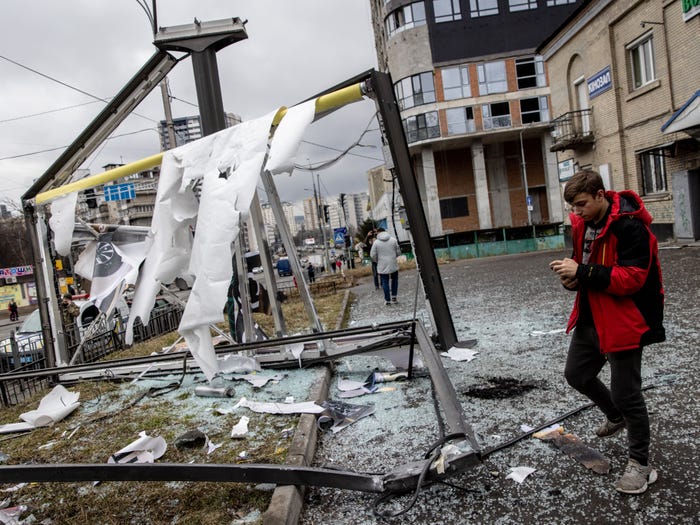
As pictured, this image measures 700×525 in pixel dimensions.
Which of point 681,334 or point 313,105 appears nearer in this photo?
point 313,105

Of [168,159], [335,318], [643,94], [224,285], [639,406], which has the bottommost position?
[335,318]

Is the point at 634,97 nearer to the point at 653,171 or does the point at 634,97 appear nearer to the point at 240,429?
the point at 653,171

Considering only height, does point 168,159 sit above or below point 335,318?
above

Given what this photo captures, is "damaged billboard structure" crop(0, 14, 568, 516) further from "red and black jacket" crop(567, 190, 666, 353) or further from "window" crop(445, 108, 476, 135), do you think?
"window" crop(445, 108, 476, 135)

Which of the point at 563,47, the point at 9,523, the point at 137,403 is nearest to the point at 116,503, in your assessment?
the point at 9,523

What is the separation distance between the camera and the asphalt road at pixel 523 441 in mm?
2623

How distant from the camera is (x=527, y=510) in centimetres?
264

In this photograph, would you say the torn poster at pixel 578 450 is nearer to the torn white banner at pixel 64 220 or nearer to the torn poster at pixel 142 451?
the torn poster at pixel 142 451

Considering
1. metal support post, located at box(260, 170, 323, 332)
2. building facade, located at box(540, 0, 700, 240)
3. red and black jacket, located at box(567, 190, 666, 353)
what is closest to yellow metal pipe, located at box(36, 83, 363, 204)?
metal support post, located at box(260, 170, 323, 332)

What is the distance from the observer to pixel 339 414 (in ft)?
14.3

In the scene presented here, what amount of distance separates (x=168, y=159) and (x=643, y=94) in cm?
1861

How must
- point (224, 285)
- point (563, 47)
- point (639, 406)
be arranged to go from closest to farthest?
point (639, 406), point (224, 285), point (563, 47)

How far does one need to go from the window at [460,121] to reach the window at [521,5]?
777 centimetres

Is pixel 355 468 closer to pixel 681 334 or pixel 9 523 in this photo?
pixel 9 523
